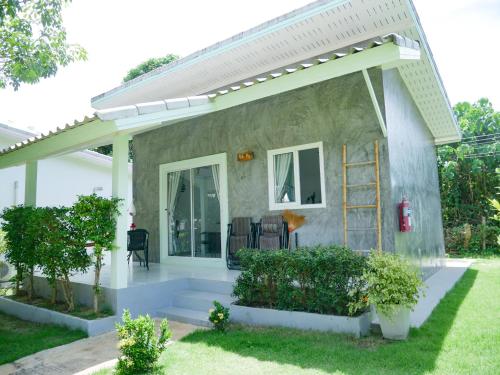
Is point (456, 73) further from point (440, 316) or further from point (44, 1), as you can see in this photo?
point (44, 1)

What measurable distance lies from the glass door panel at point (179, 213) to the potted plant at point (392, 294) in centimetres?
517

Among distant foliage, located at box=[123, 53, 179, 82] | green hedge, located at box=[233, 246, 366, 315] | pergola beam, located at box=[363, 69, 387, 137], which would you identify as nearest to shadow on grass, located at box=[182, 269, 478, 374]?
green hedge, located at box=[233, 246, 366, 315]

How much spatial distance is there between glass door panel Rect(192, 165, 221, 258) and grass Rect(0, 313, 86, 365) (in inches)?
134

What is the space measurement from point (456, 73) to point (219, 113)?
12577mm

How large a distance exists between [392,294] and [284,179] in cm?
342

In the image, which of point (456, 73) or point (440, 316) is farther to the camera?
point (456, 73)

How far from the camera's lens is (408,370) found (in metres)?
3.33

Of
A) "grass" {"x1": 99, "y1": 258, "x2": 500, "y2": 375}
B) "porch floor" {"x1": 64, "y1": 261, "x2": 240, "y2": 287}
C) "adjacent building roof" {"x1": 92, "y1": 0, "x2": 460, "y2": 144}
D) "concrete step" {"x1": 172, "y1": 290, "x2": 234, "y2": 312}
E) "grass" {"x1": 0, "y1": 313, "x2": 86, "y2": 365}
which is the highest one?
"adjacent building roof" {"x1": 92, "y1": 0, "x2": 460, "y2": 144}

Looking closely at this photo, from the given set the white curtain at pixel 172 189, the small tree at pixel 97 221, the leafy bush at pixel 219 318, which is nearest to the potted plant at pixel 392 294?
the leafy bush at pixel 219 318

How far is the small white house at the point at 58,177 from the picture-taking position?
36.8 ft

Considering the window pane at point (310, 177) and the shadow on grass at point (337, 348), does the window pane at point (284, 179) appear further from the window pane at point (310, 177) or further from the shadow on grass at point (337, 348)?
the shadow on grass at point (337, 348)

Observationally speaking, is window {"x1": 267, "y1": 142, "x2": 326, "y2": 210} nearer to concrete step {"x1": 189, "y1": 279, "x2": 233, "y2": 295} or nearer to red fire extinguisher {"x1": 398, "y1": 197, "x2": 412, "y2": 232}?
red fire extinguisher {"x1": 398, "y1": 197, "x2": 412, "y2": 232}

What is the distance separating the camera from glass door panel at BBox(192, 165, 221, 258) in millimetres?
8086

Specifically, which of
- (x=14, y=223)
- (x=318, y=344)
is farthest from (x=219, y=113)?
(x=318, y=344)
